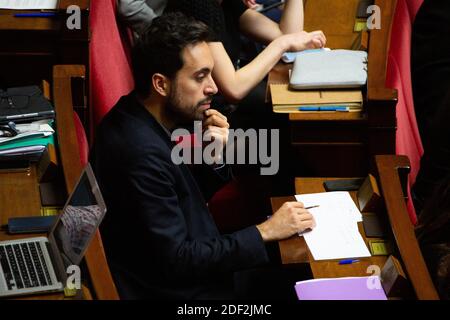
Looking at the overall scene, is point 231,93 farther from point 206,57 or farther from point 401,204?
point 401,204

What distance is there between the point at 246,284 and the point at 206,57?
75cm

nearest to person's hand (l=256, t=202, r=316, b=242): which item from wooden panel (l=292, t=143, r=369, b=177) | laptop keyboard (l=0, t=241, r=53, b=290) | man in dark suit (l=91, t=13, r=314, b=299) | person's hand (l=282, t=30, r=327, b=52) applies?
man in dark suit (l=91, t=13, r=314, b=299)

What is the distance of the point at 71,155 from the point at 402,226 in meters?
0.86

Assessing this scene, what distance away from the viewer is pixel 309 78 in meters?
2.55

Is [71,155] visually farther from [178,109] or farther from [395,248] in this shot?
[395,248]

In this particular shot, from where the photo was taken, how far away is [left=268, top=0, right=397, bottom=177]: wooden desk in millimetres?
2330

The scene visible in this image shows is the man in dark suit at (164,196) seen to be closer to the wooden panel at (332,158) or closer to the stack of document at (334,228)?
the stack of document at (334,228)

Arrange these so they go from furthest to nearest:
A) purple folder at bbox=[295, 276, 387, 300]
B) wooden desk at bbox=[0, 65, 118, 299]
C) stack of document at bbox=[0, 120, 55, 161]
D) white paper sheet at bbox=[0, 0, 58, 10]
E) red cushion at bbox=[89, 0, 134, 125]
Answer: white paper sheet at bbox=[0, 0, 58, 10] → red cushion at bbox=[89, 0, 134, 125] → stack of document at bbox=[0, 120, 55, 161] → wooden desk at bbox=[0, 65, 118, 299] → purple folder at bbox=[295, 276, 387, 300]

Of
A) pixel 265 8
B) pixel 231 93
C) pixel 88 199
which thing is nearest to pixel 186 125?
pixel 231 93

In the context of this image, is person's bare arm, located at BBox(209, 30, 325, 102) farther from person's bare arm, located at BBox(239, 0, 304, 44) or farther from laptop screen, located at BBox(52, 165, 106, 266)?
laptop screen, located at BBox(52, 165, 106, 266)

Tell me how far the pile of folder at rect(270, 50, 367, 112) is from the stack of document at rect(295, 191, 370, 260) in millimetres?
363

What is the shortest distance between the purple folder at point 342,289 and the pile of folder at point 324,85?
707 millimetres

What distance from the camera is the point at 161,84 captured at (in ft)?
6.78

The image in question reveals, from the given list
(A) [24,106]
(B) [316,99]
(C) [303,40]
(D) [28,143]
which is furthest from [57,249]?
(C) [303,40]
